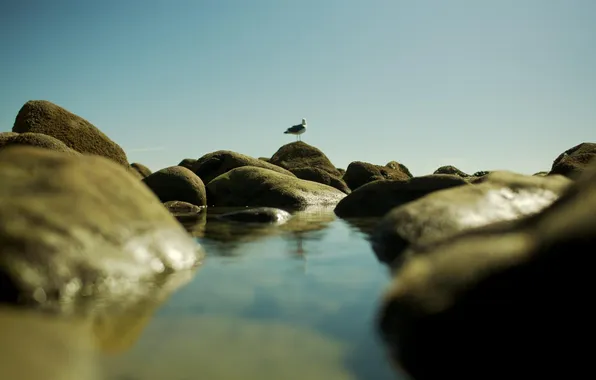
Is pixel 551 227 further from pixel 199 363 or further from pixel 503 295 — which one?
pixel 199 363

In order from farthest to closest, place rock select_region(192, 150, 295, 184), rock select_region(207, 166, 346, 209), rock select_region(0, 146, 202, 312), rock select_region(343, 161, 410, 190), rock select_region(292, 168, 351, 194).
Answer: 1. rock select_region(343, 161, 410, 190)
2. rock select_region(292, 168, 351, 194)
3. rock select_region(192, 150, 295, 184)
4. rock select_region(207, 166, 346, 209)
5. rock select_region(0, 146, 202, 312)

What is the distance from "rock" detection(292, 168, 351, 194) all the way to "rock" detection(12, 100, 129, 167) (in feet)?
31.4

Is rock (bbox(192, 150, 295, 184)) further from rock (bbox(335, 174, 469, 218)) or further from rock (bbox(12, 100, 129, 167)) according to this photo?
rock (bbox(335, 174, 469, 218))

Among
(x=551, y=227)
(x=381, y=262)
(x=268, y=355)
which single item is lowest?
(x=268, y=355)

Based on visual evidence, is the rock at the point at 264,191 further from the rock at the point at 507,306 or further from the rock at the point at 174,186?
the rock at the point at 507,306

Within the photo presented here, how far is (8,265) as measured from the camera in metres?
2.58

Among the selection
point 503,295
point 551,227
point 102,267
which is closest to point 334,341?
point 503,295

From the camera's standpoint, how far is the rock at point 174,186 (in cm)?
1470

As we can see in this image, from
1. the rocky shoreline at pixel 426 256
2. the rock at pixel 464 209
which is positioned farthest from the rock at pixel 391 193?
the rock at pixel 464 209

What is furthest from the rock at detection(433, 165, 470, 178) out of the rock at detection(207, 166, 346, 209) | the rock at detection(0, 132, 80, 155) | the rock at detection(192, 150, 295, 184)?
the rock at detection(0, 132, 80, 155)

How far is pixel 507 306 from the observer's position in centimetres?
171

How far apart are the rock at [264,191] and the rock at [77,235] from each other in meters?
10.2

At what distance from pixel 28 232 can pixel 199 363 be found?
1.59 metres

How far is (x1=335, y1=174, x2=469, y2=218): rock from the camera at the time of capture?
33.9ft
